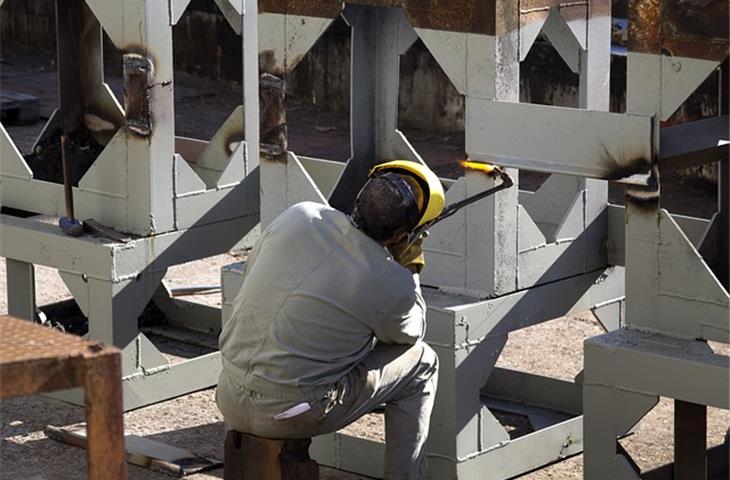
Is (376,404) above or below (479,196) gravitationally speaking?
below

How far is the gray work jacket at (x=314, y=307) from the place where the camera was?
17.4ft

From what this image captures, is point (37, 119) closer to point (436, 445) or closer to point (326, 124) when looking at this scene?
point (326, 124)

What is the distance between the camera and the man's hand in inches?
216

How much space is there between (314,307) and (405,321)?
332 millimetres

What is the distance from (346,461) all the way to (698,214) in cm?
467

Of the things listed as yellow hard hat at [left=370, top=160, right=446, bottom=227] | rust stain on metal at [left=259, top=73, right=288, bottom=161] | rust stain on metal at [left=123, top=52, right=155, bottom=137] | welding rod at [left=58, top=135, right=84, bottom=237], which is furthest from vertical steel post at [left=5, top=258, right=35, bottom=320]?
yellow hard hat at [left=370, top=160, right=446, bottom=227]

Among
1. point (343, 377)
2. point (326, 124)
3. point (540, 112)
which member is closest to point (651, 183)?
point (540, 112)

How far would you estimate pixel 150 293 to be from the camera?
7.26 meters

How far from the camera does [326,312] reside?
17.4 feet

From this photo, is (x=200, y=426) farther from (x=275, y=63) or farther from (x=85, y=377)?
(x=85, y=377)

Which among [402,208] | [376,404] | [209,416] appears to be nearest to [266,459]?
[376,404]

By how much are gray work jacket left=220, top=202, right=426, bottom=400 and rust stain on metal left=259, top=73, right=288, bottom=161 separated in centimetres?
133

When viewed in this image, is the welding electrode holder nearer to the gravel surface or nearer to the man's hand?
the man's hand

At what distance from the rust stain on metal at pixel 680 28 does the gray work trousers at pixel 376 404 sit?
1308mm
